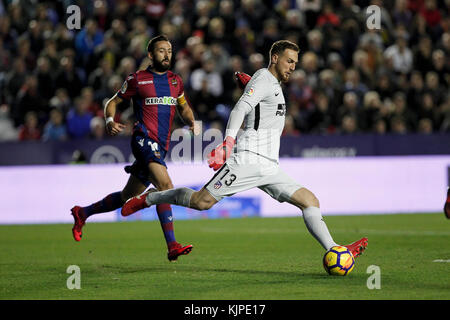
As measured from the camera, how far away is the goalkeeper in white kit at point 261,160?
8.59 m

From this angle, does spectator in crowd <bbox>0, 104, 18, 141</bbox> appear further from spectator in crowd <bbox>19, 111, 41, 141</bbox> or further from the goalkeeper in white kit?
the goalkeeper in white kit

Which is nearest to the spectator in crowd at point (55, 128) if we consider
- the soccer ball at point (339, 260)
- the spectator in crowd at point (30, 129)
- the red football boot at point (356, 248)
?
the spectator in crowd at point (30, 129)

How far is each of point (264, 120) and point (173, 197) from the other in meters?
1.18

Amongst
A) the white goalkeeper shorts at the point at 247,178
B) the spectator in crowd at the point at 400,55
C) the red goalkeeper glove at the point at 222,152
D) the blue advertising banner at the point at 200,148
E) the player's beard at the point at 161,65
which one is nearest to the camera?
the red goalkeeper glove at the point at 222,152

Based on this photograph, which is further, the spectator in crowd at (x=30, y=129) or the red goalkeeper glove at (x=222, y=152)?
the spectator in crowd at (x=30, y=129)

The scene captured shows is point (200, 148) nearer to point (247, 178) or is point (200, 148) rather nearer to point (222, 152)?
point (247, 178)

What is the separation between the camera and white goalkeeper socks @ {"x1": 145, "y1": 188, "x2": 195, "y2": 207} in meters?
8.77

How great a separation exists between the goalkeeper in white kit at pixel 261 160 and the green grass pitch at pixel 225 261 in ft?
2.40

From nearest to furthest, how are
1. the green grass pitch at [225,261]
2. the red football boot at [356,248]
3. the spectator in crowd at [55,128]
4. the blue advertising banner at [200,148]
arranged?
the green grass pitch at [225,261], the red football boot at [356,248], the blue advertising banner at [200,148], the spectator in crowd at [55,128]

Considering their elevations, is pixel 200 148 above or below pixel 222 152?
above

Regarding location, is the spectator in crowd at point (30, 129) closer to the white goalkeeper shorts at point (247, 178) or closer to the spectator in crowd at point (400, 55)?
the spectator in crowd at point (400, 55)

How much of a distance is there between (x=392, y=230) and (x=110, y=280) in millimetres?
6584

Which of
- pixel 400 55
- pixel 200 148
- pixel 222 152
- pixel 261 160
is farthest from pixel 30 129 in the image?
pixel 222 152

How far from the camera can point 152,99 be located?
33.8 feet
